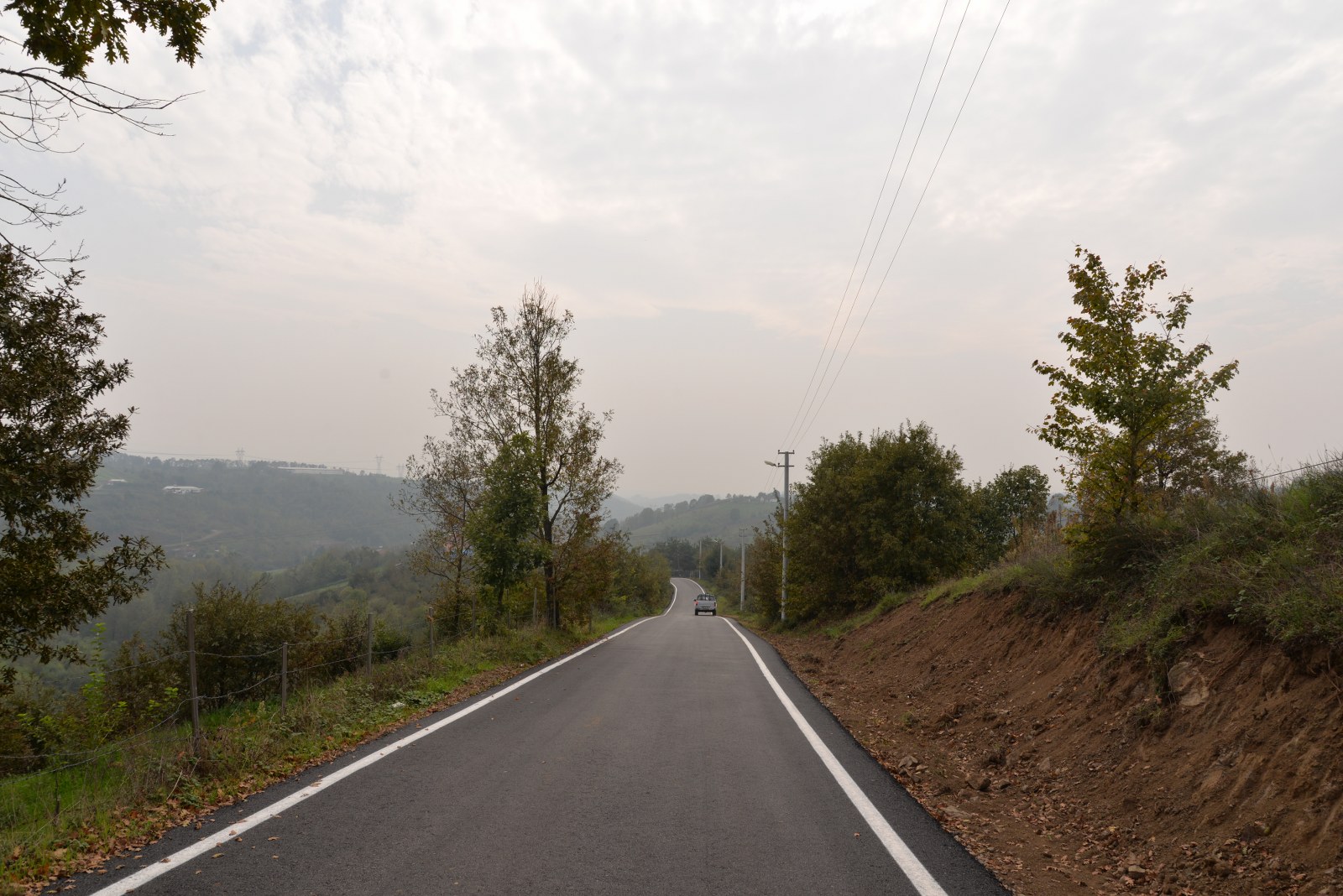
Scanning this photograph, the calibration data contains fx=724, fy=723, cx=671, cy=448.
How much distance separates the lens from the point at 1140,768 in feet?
18.3

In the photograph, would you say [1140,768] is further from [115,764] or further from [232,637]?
[232,637]

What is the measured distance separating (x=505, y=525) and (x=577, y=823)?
14.8 metres

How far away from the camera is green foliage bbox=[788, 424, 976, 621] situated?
81.3 ft

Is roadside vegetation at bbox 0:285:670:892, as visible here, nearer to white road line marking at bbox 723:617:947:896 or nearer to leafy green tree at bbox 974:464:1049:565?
white road line marking at bbox 723:617:947:896

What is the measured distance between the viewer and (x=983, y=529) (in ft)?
163

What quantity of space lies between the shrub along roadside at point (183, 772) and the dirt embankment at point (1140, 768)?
540cm

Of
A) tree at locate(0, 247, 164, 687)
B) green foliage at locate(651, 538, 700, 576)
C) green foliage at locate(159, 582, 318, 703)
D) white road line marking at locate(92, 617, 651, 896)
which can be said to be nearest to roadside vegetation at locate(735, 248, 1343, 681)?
white road line marking at locate(92, 617, 651, 896)

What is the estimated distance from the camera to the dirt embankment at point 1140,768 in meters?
4.19

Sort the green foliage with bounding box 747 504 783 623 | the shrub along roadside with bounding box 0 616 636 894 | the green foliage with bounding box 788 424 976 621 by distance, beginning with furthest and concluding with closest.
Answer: the green foliage with bounding box 747 504 783 623
the green foliage with bounding box 788 424 976 621
the shrub along roadside with bounding box 0 616 636 894

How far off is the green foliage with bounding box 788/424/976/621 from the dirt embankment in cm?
1578

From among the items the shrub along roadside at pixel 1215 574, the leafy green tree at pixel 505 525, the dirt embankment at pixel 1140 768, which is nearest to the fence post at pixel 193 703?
the dirt embankment at pixel 1140 768

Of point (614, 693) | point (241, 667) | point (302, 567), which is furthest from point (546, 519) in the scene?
point (302, 567)

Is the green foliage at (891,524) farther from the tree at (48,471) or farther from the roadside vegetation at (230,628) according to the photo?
the tree at (48,471)

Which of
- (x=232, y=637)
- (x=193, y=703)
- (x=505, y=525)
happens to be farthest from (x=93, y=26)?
(x=232, y=637)
